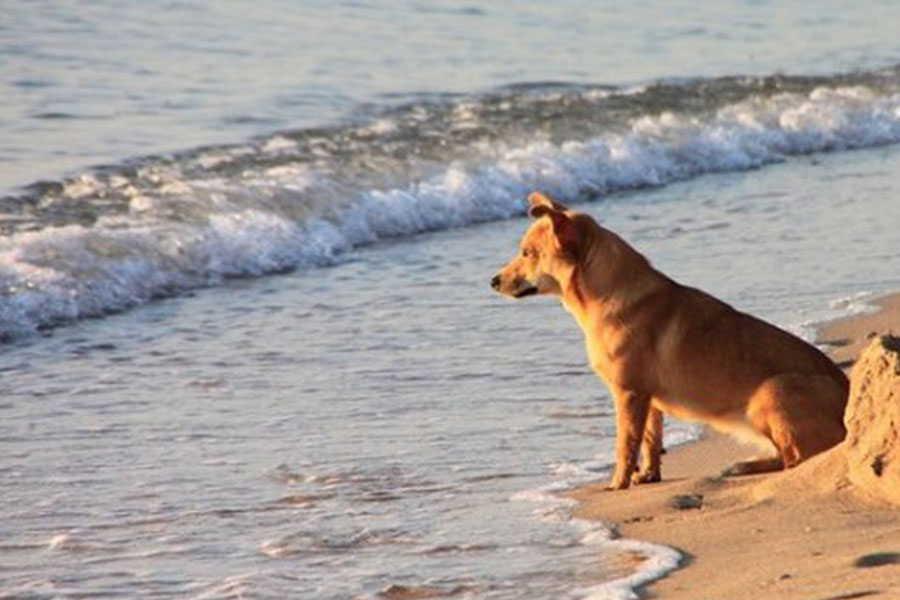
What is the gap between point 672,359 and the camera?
329 inches

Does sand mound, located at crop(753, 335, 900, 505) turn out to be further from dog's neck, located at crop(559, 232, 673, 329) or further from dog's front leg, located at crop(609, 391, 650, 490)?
dog's neck, located at crop(559, 232, 673, 329)

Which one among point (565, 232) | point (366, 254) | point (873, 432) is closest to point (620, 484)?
point (565, 232)

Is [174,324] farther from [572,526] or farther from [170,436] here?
[572,526]

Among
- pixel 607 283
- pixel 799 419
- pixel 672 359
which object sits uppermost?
pixel 607 283

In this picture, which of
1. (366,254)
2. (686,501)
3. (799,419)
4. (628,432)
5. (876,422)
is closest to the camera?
(876,422)

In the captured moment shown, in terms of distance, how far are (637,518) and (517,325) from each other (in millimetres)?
3979

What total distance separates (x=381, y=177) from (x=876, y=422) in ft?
34.2

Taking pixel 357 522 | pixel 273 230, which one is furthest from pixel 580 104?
pixel 357 522

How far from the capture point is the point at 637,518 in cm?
760

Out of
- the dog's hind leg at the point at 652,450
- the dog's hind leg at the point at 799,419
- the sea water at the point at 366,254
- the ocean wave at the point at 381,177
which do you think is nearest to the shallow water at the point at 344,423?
the sea water at the point at 366,254

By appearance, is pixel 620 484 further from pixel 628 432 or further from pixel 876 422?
pixel 876 422

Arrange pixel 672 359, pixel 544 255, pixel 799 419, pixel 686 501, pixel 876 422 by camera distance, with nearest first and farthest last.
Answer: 1. pixel 876 422
2. pixel 686 501
3. pixel 799 419
4. pixel 672 359
5. pixel 544 255

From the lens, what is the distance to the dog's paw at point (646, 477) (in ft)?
27.1

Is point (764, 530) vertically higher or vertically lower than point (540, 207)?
lower
